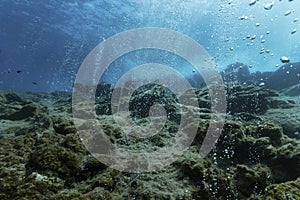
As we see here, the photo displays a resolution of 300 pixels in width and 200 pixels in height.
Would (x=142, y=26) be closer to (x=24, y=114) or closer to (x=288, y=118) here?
(x=24, y=114)

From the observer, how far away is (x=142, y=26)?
32.4 meters

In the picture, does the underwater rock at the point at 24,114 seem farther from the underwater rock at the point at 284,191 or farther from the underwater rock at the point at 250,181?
the underwater rock at the point at 284,191

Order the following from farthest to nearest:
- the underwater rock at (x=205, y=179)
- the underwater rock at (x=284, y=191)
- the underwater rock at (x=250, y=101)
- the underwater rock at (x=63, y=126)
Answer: the underwater rock at (x=250, y=101) → the underwater rock at (x=63, y=126) → the underwater rock at (x=205, y=179) → the underwater rock at (x=284, y=191)

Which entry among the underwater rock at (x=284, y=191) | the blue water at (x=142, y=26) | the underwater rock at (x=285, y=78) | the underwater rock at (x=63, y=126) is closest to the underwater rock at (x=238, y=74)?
the blue water at (x=142, y=26)

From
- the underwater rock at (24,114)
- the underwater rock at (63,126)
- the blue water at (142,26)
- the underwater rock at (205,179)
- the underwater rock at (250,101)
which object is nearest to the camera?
the underwater rock at (205,179)

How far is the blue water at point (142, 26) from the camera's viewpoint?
27.7 meters

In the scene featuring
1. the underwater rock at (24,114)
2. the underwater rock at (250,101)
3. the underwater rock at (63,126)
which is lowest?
the underwater rock at (63,126)

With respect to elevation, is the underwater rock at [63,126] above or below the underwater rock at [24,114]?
below

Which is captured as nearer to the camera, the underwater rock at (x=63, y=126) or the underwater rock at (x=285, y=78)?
the underwater rock at (x=63, y=126)

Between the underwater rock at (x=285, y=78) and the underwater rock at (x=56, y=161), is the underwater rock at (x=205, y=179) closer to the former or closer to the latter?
the underwater rock at (x=56, y=161)

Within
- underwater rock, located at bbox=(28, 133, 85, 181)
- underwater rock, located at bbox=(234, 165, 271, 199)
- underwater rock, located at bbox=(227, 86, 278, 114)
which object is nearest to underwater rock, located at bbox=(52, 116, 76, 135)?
underwater rock, located at bbox=(28, 133, 85, 181)

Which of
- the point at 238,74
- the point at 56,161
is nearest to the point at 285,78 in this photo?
the point at 238,74

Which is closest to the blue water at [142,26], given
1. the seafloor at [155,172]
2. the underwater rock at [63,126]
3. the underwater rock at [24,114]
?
the underwater rock at [24,114]

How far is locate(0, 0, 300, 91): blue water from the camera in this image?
27.7 meters
